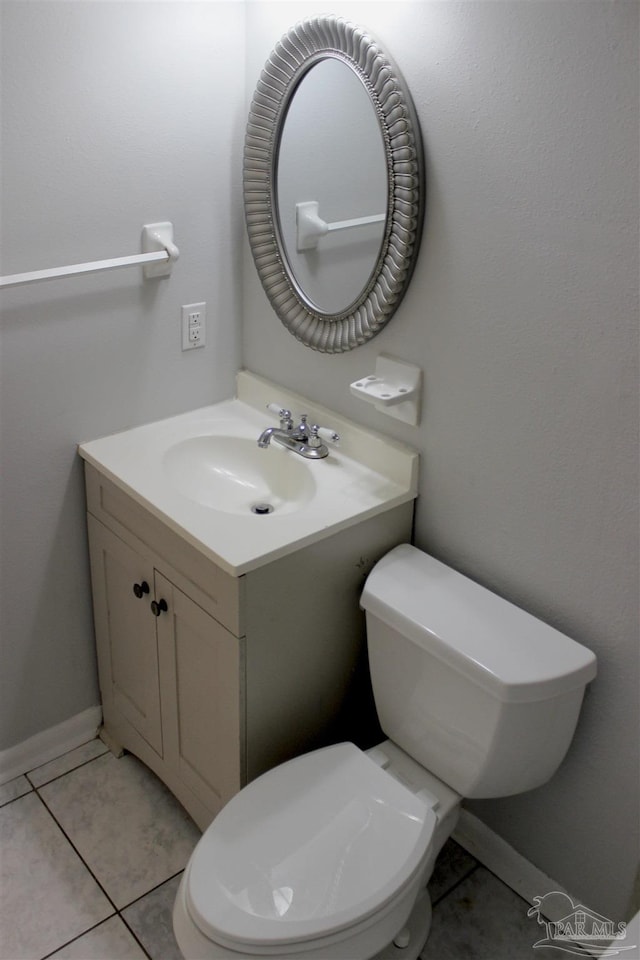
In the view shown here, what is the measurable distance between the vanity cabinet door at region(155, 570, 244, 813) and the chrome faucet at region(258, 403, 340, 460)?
38 centimetres

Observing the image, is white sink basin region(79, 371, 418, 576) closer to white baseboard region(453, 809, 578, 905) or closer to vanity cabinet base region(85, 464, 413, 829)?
vanity cabinet base region(85, 464, 413, 829)

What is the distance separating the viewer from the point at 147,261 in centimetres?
182

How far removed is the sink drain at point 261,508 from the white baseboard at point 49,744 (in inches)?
27.4

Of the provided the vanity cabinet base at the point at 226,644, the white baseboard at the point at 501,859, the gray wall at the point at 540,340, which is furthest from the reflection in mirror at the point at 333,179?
the white baseboard at the point at 501,859

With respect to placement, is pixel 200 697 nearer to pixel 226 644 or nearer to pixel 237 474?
pixel 226 644

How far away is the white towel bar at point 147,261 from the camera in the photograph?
170 centimetres

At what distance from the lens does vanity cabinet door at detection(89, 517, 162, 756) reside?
189 centimetres

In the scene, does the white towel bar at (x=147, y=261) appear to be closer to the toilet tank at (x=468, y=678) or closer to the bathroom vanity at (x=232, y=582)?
the bathroom vanity at (x=232, y=582)

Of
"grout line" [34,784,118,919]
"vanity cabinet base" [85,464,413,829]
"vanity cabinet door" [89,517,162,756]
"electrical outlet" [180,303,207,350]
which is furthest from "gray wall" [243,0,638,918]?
"grout line" [34,784,118,919]

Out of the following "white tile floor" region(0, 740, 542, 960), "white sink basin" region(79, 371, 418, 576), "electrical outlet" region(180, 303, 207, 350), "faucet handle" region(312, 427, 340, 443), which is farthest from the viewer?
"electrical outlet" region(180, 303, 207, 350)

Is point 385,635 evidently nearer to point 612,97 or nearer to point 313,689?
point 313,689

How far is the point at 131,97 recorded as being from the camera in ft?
5.69

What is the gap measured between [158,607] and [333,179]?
91cm

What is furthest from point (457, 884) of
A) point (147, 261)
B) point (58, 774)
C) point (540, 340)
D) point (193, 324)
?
point (147, 261)
